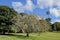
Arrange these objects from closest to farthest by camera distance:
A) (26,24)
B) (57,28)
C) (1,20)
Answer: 1. (26,24)
2. (1,20)
3. (57,28)

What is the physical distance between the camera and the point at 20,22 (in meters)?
Result: 42.8

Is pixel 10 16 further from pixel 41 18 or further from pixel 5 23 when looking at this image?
pixel 41 18

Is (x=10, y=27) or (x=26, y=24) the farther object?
(x=10, y=27)

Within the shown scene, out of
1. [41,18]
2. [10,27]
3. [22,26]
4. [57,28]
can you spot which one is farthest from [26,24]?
[57,28]

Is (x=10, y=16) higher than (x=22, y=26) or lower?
higher

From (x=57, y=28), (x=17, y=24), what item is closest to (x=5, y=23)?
(x=17, y=24)

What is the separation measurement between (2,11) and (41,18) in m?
14.5

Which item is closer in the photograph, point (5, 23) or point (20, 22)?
point (20, 22)

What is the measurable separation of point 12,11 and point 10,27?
5.60m

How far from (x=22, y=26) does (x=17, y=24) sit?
Result: 225 centimetres

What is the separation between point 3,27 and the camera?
5119 centimetres

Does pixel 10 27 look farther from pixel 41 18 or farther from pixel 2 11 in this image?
pixel 41 18

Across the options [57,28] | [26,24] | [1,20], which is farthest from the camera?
[57,28]

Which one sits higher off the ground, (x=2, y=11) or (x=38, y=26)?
(x=2, y=11)
